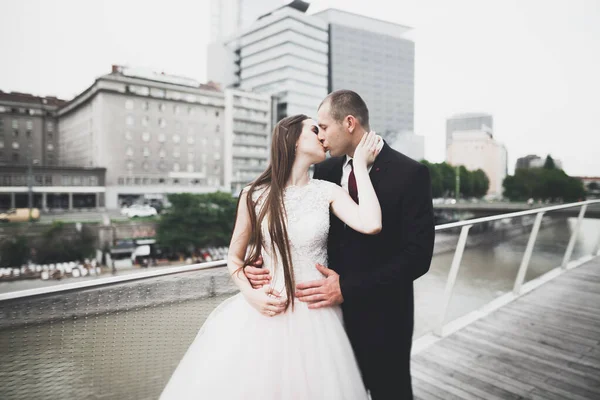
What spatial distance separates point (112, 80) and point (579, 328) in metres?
52.9

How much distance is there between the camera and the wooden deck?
2.45 meters

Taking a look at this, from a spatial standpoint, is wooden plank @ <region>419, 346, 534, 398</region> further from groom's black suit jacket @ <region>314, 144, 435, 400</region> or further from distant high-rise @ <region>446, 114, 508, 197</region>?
distant high-rise @ <region>446, 114, 508, 197</region>

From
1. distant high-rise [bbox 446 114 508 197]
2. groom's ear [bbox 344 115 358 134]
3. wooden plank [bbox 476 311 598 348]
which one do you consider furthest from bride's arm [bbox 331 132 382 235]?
distant high-rise [bbox 446 114 508 197]

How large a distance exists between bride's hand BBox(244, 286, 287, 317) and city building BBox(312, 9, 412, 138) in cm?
8473

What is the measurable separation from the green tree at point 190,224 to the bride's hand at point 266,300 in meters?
38.5

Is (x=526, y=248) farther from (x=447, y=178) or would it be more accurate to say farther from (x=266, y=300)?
(x=447, y=178)

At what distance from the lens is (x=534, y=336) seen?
330 centimetres

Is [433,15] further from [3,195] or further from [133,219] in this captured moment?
[3,195]

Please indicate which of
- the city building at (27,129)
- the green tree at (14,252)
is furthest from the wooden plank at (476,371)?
the city building at (27,129)

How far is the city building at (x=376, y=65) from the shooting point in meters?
82.8

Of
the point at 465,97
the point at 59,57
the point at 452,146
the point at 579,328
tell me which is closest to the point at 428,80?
the point at 452,146

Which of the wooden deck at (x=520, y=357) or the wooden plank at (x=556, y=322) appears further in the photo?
the wooden plank at (x=556, y=322)

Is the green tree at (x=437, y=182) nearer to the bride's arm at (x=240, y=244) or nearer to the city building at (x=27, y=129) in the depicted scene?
the city building at (x=27, y=129)

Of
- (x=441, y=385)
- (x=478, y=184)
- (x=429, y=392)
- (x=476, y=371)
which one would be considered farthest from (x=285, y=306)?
(x=478, y=184)
